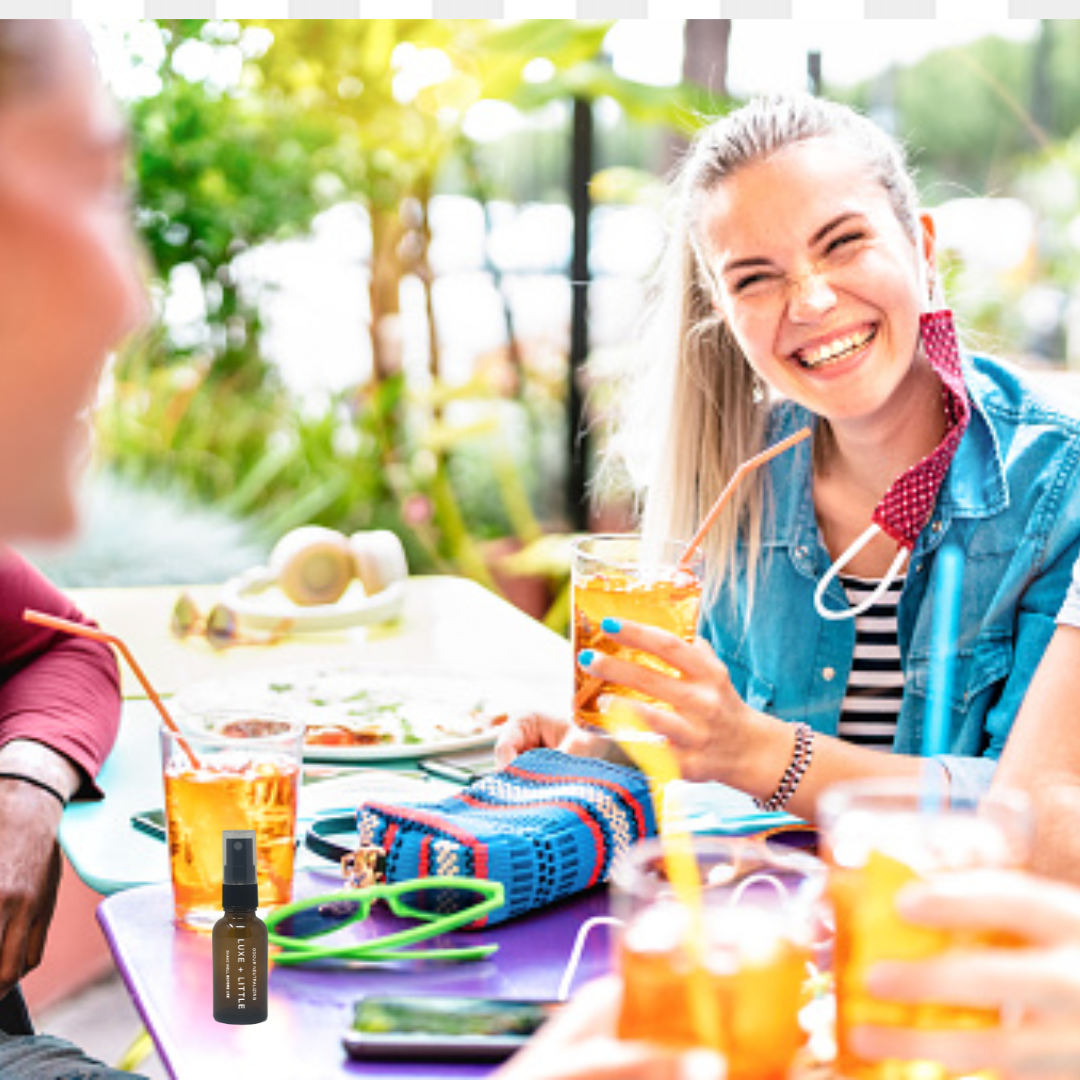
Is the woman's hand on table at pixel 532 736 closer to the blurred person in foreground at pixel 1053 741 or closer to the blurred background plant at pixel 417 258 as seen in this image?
the blurred person in foreground at pixel 1053 741

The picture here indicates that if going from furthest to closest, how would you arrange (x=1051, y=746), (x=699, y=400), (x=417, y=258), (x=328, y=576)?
(x=417, y=258)
(x=328, y=576)
(x=699, y=400)
(x=1051, y=746)

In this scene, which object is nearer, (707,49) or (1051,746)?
(1051,746)

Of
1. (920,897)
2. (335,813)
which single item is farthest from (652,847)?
(335,813)

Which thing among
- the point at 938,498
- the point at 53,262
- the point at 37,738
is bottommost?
the point at 37,738

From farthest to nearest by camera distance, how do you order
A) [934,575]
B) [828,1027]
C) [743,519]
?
[743,519] < [934,575] < [828,1027]

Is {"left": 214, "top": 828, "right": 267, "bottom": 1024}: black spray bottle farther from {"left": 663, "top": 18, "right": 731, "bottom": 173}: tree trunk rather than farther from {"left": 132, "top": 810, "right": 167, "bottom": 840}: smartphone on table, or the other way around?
{"left": 663, "top": 18, "right": 731, "bottom": 173}: tree trunk

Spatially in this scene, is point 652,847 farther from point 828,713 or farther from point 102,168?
point 828,713

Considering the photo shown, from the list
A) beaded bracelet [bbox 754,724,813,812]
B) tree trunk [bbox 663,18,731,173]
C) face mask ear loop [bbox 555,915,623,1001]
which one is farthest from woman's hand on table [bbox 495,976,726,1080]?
tree trunk [bbox 663,18,731,173]

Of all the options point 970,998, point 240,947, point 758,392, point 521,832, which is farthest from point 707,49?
point 970,998

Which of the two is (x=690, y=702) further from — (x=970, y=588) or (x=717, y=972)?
(x=717, y=972)

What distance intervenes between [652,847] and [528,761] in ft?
2.32

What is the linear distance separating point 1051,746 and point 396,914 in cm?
70

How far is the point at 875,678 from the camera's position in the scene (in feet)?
7.38

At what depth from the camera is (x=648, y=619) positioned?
1.73m
